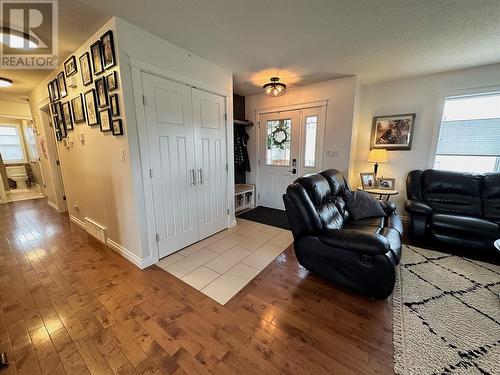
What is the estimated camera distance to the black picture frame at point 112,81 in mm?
1965

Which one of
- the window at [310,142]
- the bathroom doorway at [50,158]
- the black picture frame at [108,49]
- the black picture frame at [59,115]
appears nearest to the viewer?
the black picture frame at [108,49]

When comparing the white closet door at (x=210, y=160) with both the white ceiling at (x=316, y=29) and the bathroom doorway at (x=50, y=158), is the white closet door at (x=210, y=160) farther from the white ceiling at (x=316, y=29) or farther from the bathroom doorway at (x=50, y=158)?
the bathroom doorway at (x=50, y=158)

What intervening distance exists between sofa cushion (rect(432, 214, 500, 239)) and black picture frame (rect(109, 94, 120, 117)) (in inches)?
156

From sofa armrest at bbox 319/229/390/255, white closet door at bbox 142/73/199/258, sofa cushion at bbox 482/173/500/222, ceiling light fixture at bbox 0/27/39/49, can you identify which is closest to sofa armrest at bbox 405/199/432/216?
sofa cushion at bbox 482/173/500/222

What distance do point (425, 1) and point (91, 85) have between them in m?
3.34

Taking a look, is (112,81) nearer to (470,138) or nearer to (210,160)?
(210,160)

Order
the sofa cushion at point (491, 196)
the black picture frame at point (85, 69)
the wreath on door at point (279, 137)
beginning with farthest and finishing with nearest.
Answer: the wreath on door at point (279, 137) < the sofa cushion at point (491, 196) < the black picture frame at point (85, 69)

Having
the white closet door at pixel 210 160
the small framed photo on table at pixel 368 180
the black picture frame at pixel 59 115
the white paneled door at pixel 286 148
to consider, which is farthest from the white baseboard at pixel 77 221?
the small framed photo on table at pixel 368 180

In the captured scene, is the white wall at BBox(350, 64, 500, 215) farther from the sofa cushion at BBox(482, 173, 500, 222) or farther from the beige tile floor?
the beige tile floor

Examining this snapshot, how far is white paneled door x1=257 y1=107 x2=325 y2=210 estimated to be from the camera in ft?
12.4

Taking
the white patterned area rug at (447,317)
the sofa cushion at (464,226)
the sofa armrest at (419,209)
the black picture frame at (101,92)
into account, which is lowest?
the white patterned area rug at (447,317)

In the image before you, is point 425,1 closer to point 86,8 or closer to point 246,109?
point 86,8

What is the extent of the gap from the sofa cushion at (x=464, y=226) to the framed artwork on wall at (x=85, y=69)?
455 centimetres

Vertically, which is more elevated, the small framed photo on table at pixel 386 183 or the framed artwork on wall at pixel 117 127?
the framed artwork on wall at pixel 117 127
